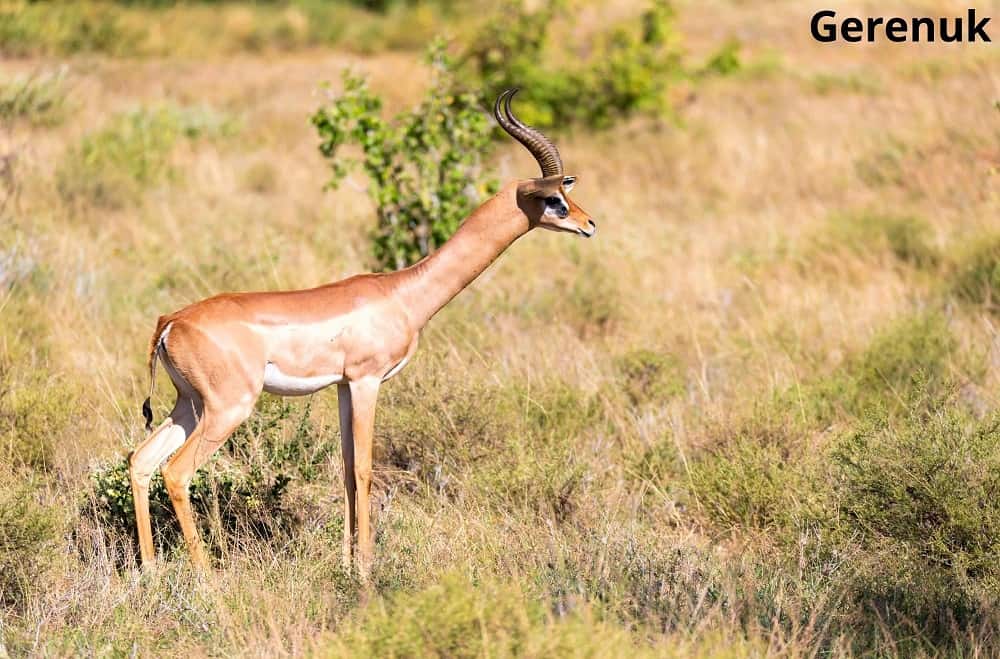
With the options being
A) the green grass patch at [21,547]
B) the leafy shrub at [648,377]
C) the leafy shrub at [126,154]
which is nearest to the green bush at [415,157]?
the leafy shrub at [648,377]

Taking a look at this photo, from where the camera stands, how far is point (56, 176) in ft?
38.2

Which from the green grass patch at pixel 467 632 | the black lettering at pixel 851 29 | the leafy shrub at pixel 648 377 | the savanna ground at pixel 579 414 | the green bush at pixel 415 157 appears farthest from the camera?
the black lettering at pixel 851 29

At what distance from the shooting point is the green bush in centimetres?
902

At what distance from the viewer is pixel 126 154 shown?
1259cm

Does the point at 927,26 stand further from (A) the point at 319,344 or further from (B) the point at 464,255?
(A) the point at 319,344

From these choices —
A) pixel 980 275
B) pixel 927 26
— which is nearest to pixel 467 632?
pixel 980 275

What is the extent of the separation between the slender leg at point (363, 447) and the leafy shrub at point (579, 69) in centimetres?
950

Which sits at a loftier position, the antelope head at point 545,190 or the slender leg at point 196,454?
the antelope head at point 545,190

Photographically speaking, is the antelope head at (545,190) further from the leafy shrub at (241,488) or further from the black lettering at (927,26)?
the black lettering at (927,26)

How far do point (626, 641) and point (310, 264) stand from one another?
5.85m

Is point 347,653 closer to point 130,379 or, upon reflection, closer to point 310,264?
point 130,379

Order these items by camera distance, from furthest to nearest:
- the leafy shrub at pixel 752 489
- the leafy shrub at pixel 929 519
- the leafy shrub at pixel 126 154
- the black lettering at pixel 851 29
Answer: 1. the black lettering at pixel 851 29
2. the leafy shrub at pixel 126 154
3. the leafy shrub at pixel 752 489
4. the leafy shrub at pixel 929 519

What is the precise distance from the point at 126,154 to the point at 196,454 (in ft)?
27.4

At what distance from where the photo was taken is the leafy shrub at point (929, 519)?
483 centimetres
